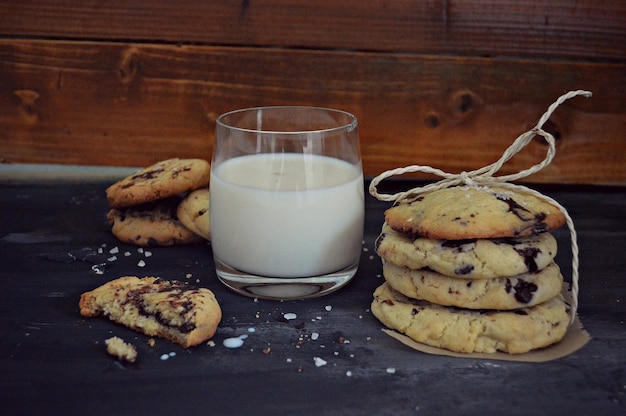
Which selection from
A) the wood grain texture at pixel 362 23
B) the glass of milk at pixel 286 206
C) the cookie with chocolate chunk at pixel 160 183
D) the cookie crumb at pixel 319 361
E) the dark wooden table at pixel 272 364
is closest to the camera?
the dark wooden table at pixel 272 364

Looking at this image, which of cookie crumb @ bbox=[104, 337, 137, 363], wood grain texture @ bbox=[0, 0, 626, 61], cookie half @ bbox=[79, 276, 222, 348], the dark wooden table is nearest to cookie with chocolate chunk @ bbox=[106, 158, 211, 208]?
the dark wooden table

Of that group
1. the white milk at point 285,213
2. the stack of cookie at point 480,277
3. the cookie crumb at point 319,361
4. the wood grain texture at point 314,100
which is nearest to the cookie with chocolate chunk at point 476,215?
the stack of cookie at point 480,277

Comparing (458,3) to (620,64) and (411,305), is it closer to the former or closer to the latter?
(620,64)

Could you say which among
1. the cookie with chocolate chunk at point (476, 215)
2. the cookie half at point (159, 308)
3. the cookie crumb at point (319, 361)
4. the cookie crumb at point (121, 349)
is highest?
the cookie with chocolate chunk at point (476, 215)

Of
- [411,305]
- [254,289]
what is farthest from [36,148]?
[411,305]

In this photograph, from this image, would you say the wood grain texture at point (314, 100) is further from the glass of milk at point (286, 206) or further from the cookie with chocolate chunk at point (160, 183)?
the glass of milk at point (286, 206)

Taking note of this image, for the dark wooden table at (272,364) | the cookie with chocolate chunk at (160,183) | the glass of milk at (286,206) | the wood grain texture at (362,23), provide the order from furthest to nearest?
the wood grain texture at (362,23), the cookie with chocolate chunk at (160,183), the glass of milk at (286,206), the dark wooden table at (272,364)

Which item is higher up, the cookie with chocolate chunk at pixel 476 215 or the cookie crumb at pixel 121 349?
the cookie with chocolate chunk at pixel 476 215

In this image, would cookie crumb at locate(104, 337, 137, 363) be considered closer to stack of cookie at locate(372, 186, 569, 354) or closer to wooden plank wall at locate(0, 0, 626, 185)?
stack of cookie at locate(372, 186, 569, 354)

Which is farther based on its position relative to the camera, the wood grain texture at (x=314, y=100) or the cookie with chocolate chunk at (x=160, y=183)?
the wood grain texture at (x=314, y=100)
